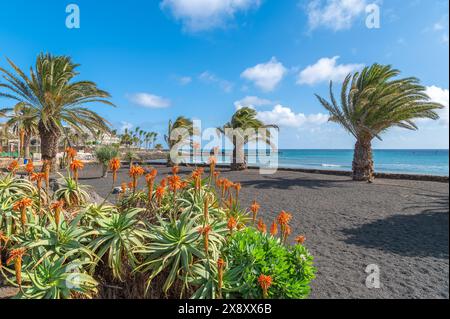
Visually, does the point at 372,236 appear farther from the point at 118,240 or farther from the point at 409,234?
the point at 118,240

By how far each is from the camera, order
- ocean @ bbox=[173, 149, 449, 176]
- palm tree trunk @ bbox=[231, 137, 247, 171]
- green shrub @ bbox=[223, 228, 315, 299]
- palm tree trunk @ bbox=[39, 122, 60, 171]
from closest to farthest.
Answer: green shrub @ bbox=[223, 228, 315, 299]
palm tree trunk @ bbox=[39, 122, 60, 171]
palm tree trunk @ bbox=[231, 137, 247, 171]
ocean @ bbox=[173, 149, 449, 176]

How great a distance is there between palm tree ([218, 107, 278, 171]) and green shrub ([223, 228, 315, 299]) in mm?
17093

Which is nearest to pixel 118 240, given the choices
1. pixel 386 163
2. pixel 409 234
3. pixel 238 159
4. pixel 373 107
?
pixel 409 234

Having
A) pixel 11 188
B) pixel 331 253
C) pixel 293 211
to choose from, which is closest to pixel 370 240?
pixel 331 253

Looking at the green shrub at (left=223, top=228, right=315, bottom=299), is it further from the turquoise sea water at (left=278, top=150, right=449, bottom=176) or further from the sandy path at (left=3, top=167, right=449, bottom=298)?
the turquoise sea water at (left=278, top=150, right=449, bottom=176)

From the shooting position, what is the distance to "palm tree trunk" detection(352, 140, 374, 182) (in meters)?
13.8

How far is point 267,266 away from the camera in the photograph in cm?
233

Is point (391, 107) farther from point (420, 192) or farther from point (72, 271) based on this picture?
point (72, 271)

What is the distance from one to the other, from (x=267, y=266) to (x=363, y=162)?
1386cm

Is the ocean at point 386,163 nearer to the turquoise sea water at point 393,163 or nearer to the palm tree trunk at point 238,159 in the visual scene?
the turquoise sea water at point 393,163

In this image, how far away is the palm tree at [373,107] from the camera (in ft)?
40.4

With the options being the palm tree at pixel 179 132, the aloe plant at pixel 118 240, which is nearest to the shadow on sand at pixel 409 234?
the aloe plant at pixel 118 240

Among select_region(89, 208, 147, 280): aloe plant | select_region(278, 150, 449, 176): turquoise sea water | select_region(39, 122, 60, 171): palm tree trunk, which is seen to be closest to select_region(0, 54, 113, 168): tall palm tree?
select_region(39, 122, 60, 171): palm tree trunk
